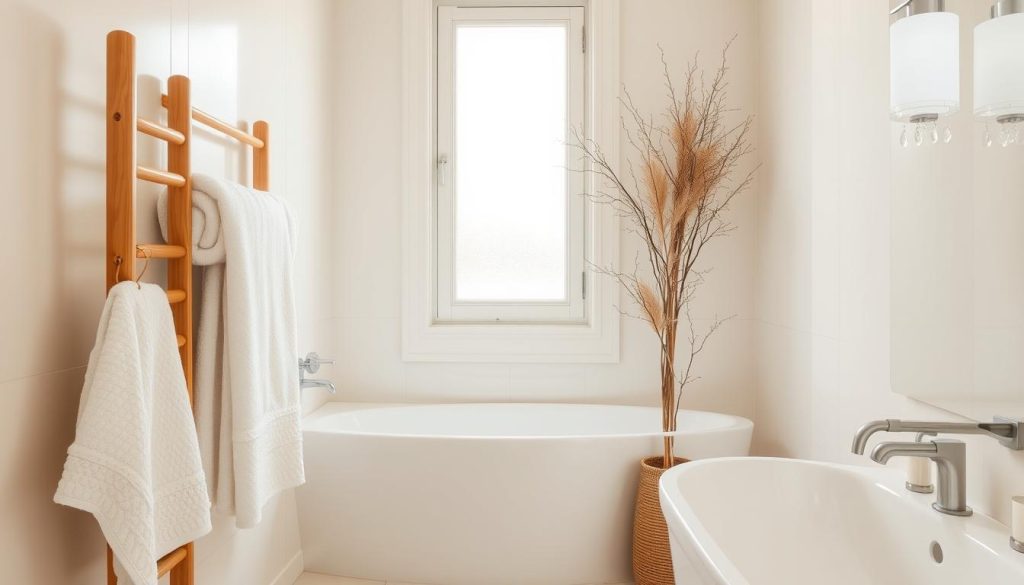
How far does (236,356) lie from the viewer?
62.6 inches

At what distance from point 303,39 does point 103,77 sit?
1.29 meters

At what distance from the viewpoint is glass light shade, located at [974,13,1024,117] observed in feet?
3.92

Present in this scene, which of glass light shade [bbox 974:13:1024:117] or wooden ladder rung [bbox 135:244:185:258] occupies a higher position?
glass light shade [bbox 974:13:1024:117]

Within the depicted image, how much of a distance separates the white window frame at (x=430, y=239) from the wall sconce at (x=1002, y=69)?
5.50 ft

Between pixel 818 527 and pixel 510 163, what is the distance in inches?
78.8

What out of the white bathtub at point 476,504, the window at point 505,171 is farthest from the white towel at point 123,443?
the window at point 505,171

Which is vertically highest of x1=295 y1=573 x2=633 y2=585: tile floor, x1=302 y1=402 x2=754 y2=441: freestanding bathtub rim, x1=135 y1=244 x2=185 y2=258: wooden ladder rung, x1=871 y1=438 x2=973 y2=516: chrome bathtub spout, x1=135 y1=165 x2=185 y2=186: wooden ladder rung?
x1=135 y1=165 x2=185 y2=186: wooden ladder rung

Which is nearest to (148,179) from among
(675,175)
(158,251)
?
(158,251)

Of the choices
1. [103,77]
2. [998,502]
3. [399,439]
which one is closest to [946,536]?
[998,502]

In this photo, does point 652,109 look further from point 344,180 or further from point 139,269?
point 139,269

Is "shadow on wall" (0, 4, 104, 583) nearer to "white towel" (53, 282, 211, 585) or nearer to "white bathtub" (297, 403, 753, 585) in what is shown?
"white towel" (53, 282, 211, 585)

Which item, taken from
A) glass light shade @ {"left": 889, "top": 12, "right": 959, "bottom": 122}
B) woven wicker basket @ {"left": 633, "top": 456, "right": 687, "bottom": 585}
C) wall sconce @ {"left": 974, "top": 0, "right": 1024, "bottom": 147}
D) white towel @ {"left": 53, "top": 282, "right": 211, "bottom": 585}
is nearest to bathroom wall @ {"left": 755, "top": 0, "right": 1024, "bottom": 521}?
glass light shade @ {"left": 889, "top": 12, "right": 959, "bottom": 122}

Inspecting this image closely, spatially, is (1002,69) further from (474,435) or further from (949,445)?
(474,435)

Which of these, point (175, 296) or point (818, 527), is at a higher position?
point (175, 296)
